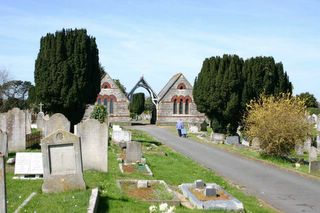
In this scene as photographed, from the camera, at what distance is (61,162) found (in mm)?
12445

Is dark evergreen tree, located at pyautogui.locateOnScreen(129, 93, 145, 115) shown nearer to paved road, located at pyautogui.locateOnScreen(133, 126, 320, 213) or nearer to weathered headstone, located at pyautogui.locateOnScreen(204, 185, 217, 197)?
paved road, located at pyautogui.locateOnScreen(133, 126, 320, 213)

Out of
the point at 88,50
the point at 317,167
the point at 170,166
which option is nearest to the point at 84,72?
the point at 88,50

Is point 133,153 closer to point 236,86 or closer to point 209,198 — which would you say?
point 209,198

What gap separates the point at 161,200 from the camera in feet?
40.8

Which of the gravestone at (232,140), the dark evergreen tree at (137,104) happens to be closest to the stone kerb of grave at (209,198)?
the gravestone at (232,140)

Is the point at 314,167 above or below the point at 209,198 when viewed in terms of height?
below

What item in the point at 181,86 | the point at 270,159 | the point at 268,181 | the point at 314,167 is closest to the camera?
the point at 268,181

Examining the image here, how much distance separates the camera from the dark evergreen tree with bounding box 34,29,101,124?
3105 cm

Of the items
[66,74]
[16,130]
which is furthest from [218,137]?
[16,130]

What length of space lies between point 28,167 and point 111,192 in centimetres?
342

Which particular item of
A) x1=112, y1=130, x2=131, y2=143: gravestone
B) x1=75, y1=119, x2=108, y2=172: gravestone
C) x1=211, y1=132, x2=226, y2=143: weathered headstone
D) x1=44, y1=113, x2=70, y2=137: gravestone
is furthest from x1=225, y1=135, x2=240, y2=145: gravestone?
x1=75, y1=119, x2=108, y2=172: gravestone

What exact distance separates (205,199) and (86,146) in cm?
640

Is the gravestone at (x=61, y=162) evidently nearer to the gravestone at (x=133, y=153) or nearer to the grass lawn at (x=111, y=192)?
the grass lawn at (x=111, y=192)

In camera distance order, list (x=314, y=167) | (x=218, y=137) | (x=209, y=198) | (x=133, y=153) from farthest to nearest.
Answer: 1. (x=218, y=137)
2. (x=133, y=153)
3. (x=314, y=167)
4. (x=209, y=198)
